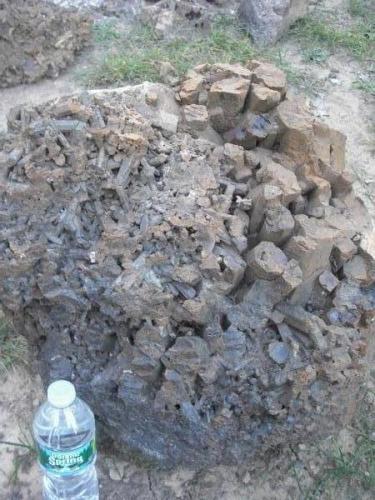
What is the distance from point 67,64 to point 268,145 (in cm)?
300

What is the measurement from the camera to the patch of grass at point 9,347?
11.1 ft

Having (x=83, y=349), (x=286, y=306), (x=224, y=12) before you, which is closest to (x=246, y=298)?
(x=286, y=306)

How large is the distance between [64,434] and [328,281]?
4.19ft

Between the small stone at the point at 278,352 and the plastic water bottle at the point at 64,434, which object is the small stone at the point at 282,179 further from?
the plastic water bottle at the point at 64,434

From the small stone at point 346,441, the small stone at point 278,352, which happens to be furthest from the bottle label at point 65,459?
the small stone at point 346,441

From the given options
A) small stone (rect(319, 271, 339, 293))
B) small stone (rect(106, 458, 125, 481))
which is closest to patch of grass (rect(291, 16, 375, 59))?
small stone (rect(319, 271, 339, 293))

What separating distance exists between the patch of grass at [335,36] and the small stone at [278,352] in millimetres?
4031

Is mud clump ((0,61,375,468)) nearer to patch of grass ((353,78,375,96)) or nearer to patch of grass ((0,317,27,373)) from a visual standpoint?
patch of grass ((0,317,27,373))

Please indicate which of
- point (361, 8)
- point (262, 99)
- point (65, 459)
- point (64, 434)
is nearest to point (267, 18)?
point (361, 8)

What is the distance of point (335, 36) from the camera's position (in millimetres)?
6102

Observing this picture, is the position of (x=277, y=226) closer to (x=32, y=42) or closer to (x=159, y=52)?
(x=159, y=52)

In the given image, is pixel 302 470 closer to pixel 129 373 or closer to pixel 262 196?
pixel 129 373

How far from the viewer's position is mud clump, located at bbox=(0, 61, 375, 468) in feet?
9.02

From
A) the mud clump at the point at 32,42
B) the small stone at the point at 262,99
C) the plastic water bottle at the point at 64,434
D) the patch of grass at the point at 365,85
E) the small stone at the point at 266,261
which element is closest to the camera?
the plastic water bottle at the point at 64,434
